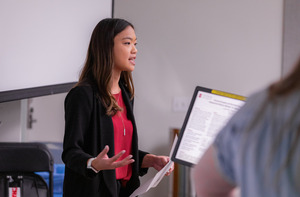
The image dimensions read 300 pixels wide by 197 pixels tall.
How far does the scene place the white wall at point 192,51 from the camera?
303cm

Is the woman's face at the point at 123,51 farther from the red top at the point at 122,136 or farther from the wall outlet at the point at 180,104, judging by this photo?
the wall outlet at the point at 180,104

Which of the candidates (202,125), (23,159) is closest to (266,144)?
(202,125)

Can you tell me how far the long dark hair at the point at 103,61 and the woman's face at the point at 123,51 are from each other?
20 mm

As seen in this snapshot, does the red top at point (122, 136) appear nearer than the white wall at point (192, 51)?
Yes

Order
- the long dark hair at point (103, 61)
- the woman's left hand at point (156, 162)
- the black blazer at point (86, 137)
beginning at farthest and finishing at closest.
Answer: the woman's left hand at point (156, 162) → the long dark hair at point (103, 61) → the black blazer at point (86, 137)

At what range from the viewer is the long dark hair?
1582 mm

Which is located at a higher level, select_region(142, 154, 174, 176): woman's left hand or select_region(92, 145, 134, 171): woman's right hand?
select_region(92, 145, 134, 171): woman's right hand

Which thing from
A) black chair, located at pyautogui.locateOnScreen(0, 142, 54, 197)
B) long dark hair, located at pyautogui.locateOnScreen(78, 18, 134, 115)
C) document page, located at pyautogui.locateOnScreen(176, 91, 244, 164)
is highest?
long dark hair, located at pyautogui.locateOnScreen(78, 18, 134, 115)

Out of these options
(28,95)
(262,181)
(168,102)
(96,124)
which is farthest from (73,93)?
(168,102)

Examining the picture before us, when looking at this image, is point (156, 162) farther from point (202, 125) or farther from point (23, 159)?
point (23, 159)

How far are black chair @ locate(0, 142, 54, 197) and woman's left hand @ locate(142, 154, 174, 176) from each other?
510 mm

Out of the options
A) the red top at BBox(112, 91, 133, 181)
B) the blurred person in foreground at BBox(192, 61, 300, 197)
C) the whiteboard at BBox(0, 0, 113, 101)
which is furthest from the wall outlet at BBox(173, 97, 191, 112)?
the blurred person in foreground at BBox(192, 61, 300, 197)

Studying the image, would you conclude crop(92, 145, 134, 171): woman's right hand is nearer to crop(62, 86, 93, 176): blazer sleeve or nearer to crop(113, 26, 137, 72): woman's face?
crop(62, 86, 93, 176): blazer sleeve

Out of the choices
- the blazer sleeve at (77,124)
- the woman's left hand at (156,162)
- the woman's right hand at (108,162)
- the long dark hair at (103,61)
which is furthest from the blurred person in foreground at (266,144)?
the woman's left hand at (156,162)
